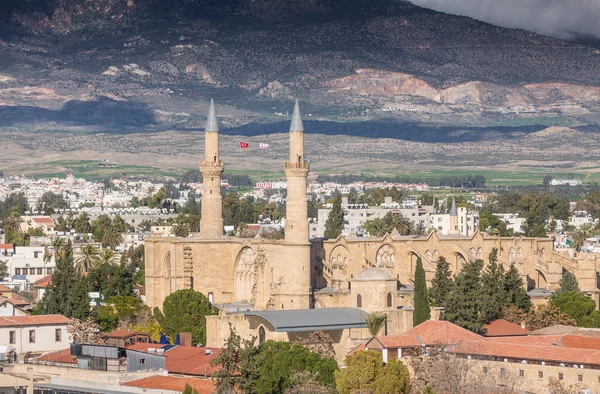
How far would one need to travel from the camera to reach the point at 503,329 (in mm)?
69750

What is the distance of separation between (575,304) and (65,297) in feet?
75.8

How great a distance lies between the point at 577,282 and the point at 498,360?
Answer: 27951 mm

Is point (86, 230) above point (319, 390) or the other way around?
above

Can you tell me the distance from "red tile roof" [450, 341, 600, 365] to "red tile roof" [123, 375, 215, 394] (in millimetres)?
9133

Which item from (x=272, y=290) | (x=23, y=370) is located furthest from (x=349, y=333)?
(x=23, y=370)

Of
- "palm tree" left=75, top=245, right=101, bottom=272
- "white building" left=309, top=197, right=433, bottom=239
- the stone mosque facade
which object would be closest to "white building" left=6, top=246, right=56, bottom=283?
"palm tree" left=75, top=245, right=101, bottom=272

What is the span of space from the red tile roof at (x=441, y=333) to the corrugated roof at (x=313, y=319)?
423cm

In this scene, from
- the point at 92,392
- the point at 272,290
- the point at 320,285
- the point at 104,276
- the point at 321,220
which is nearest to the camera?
the point at 92,392

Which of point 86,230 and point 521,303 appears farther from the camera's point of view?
point 86,230

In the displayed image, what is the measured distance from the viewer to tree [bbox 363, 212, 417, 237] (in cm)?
11756

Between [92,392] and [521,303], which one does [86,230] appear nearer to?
[521,303]

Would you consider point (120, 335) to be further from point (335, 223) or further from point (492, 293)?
point (335, 223)

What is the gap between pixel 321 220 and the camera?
5625 inches

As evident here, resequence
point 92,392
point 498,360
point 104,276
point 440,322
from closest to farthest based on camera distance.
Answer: point 92,392 < point 498,360 < point 440,322 < point 104,276
